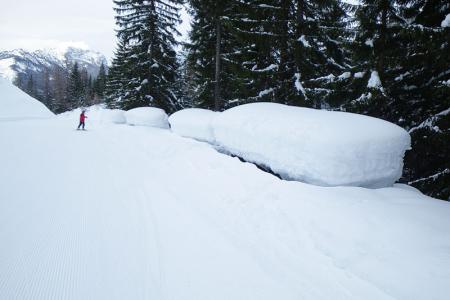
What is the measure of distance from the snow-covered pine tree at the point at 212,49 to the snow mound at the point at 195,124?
486 cm

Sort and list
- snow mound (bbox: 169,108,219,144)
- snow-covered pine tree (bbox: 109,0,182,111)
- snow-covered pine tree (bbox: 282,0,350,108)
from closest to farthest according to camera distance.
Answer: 1. snow mound (bbox: 169,108,219,144)
2. snow-covered pine tree (bbox: 282,0,350,108)
3. snow-covered pine tree (bbox: 109,0,182,111)

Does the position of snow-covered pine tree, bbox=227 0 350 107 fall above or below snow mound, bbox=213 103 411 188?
above

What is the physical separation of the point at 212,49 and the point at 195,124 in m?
8.65

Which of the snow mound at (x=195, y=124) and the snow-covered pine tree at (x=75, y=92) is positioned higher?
the snow-covered pine tree at (x=75, y=92)

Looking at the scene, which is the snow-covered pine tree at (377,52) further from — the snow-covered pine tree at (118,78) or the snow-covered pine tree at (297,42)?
the snow-covered pine tree at (118,78)

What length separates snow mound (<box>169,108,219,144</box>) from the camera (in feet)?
32.7

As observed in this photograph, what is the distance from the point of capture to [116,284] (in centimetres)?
274

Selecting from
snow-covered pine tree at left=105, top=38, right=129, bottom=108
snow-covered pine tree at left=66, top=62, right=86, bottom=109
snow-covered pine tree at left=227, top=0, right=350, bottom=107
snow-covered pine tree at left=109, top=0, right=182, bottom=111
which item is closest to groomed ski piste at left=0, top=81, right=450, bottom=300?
snow-covered pine tree at left=227, top=0, right=350, bottom=107

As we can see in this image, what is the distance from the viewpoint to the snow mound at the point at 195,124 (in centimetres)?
997

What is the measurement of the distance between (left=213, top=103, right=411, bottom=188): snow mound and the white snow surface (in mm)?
380

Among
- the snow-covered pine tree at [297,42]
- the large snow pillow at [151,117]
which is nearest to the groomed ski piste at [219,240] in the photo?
the snow-covered pine tree at [297,42]

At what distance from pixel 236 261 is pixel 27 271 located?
2.37 meters

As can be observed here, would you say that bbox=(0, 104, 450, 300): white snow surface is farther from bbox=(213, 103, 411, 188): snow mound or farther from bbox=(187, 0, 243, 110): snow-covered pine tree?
bbox=(187, 0, 243, 110): snow-covered pine tree

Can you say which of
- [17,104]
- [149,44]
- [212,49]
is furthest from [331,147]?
[17,104]
